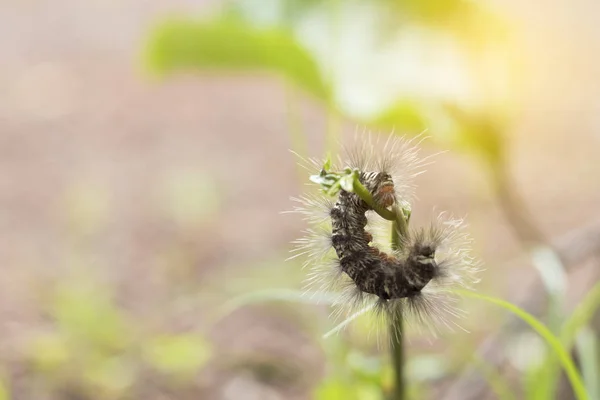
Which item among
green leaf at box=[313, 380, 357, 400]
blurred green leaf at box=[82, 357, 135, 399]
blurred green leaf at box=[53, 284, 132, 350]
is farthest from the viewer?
blurred green leaf at box=[53, 284, 132, 350]

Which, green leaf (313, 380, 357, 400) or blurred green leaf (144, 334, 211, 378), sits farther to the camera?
blurred green leaf (144, 334, 211, 378)

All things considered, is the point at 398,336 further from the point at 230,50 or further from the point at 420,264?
the point at 230,50

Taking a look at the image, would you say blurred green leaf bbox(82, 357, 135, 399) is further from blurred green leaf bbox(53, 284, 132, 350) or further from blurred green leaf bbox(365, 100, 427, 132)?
blurred green leaf bbox(365, 100, 427, 132)

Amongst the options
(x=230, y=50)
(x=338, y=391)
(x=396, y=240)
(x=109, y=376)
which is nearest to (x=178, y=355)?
(x=109, y=376)

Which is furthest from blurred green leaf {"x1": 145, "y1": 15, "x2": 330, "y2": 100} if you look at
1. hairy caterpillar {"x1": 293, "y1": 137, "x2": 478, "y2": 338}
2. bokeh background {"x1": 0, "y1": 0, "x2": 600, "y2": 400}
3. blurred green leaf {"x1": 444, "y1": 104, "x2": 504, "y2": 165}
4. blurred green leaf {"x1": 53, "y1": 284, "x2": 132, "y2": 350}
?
hairy caterpillar {"x1": 293, "y1": 137, "x2": 478, "y2": 338}

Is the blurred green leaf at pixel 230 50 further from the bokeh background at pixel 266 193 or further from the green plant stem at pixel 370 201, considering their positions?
the green plant stem at pixel 370 201

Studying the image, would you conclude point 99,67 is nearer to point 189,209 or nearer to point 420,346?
point 189,209

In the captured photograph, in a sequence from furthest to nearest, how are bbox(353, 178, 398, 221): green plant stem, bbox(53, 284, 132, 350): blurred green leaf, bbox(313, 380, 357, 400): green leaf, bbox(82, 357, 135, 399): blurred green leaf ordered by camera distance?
1. bbox(53, 284, 132, 350): blurred green leaf
2. bbox(82, 357, 135, 399): blurred green leaf
3. bbox(313, 380, 357, 400): green leaf
4. bbox(353, 178, 398, 221): green plant stem
